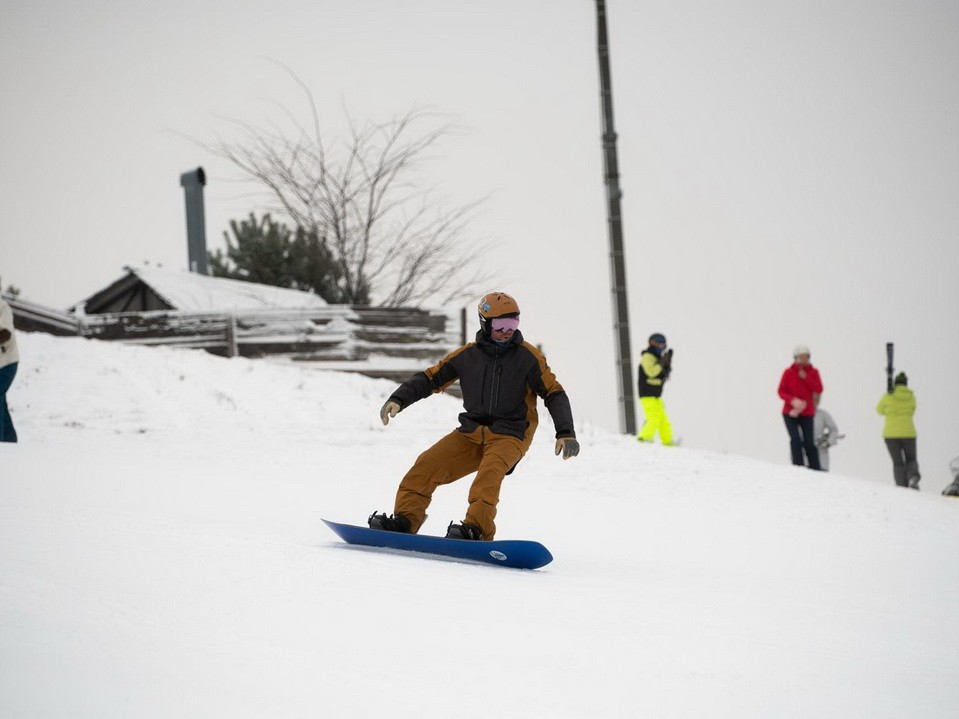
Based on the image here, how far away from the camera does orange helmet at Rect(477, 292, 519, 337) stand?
586 cm

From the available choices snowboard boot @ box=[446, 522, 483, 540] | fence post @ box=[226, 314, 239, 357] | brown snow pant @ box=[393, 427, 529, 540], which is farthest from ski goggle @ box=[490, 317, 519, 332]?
fence post @ box=[226, 314, 239, 357]

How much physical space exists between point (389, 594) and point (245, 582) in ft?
2.03

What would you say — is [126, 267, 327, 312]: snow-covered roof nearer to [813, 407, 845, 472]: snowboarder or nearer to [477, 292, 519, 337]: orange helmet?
[813, 407, 845, 472]: snowboarder

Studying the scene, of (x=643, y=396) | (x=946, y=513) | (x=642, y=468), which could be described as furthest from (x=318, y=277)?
(x=946, y=513)

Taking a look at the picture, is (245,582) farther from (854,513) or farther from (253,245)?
(253,245)

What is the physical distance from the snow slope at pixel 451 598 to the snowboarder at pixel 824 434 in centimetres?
303

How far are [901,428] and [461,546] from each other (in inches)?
443

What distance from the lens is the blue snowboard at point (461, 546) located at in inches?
212

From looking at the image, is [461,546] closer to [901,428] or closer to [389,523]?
[389,523]

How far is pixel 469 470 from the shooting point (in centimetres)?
608

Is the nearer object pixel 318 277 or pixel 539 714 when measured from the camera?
pixel 539 714

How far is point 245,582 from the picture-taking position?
4.10m

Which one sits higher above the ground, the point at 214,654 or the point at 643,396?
the point at 643,396

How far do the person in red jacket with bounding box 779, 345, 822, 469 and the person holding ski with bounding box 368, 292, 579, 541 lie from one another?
7.34 meters
